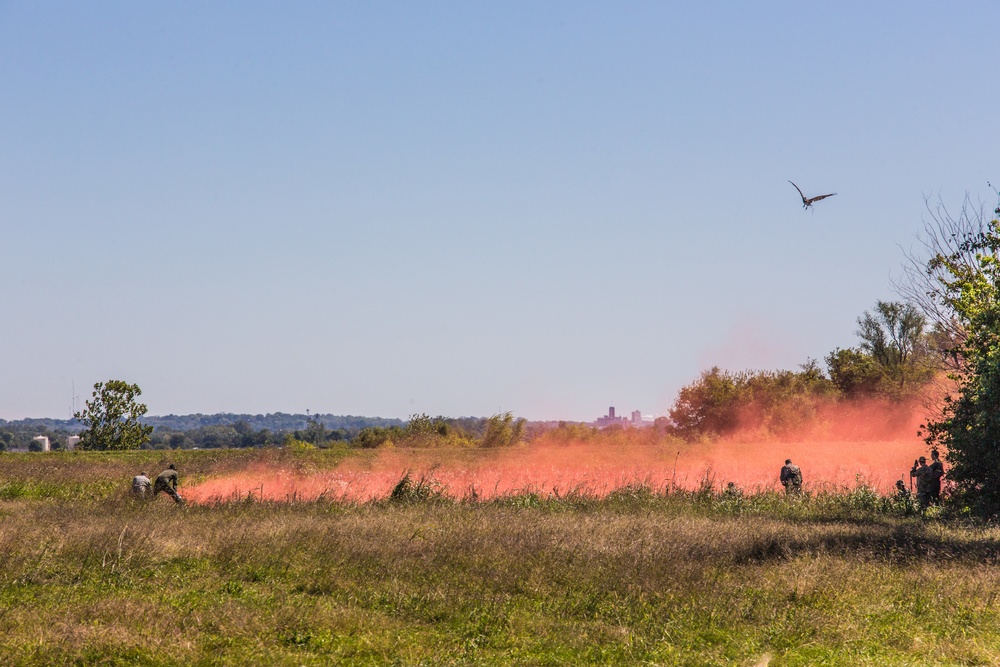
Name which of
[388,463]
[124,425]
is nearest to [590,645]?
[388,463]

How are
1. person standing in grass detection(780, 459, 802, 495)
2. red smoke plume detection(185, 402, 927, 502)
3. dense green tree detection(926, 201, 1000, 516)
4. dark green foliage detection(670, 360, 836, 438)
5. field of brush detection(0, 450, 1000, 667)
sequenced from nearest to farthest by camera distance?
field of brush detection(0, 450, 1000, 667), dense green tree detection(926, 201, 1000, 516), red smoke plume detection(185, 402, 927, 502), person standing in grass detection(780, 459, 802, 495), dark green foliage detection(670, 360, 836, 438)

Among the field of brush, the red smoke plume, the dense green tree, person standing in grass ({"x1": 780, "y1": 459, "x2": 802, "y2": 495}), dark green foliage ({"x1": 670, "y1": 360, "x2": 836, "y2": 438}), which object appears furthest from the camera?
dark green foliage ({"x1": 670, "y1": 360, "x2": 836, "y2": 438})

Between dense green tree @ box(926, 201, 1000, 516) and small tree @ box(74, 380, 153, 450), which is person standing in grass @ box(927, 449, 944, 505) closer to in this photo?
dense green tree @ box(926, 201, 1000, 516)

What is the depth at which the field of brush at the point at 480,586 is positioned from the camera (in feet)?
33.9

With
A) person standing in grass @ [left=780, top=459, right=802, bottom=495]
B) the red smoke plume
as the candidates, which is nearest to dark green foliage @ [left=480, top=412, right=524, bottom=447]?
the red smoke plume

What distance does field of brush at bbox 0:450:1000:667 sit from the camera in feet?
33.9

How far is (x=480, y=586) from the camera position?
44.2 ft

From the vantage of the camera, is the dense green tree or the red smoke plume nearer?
the dense green tree

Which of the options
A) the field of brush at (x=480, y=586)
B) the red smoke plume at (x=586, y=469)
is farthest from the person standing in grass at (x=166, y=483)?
the field of brush at (x=480, y=586)

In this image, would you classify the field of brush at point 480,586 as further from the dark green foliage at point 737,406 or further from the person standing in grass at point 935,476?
the dark green foliage at point 737,406

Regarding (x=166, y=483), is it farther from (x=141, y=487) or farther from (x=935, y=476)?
(x=935, y=476)

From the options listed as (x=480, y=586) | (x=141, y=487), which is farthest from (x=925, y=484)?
(x=141, y=487)

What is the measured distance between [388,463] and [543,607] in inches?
978

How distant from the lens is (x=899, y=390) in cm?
6009
